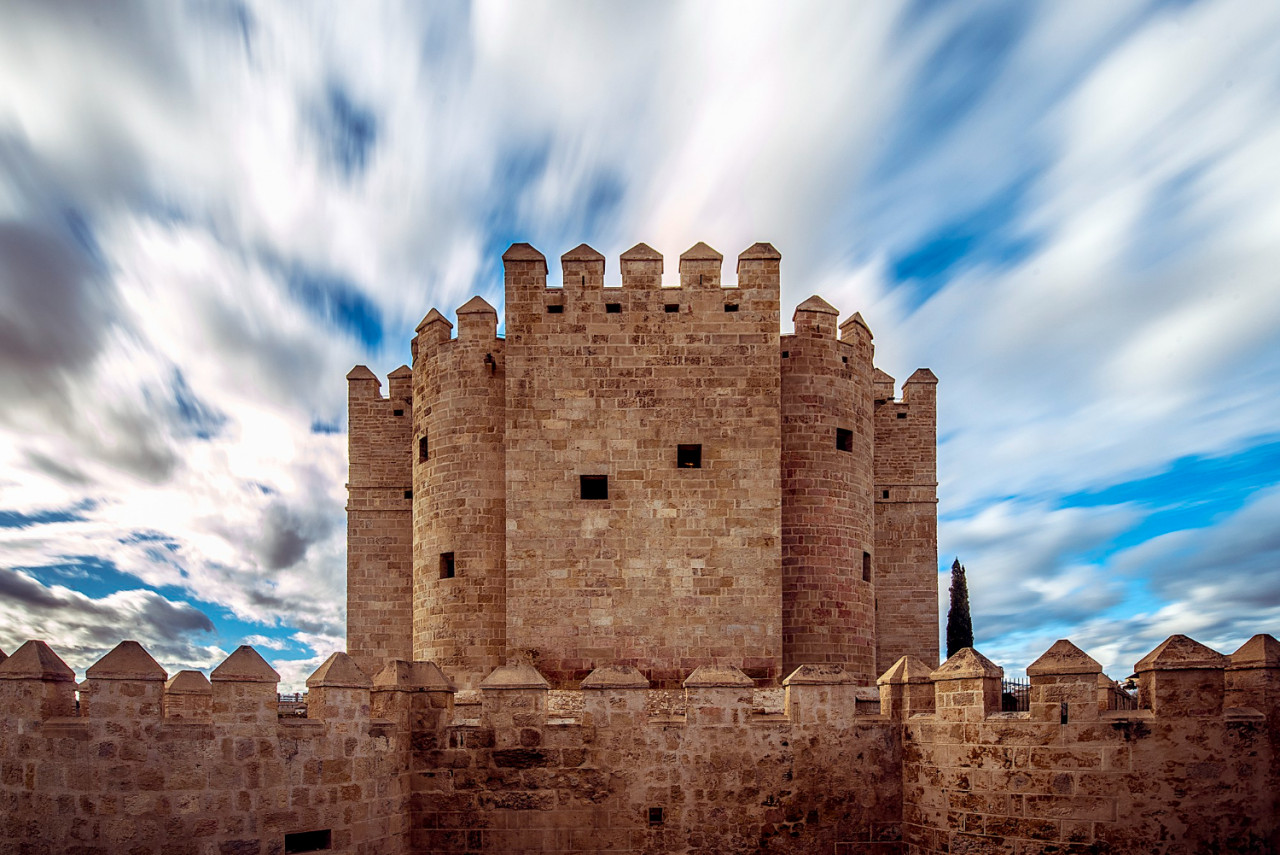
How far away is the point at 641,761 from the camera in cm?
1185

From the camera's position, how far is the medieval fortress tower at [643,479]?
1611 centimetres

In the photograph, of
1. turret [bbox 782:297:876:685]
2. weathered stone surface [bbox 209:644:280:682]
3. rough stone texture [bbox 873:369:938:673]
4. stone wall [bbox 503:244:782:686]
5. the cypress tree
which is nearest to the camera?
weathered stone surface [bbox 209:644:280:682]

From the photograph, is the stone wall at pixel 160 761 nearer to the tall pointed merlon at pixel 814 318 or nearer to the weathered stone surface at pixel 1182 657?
the weathered stone surface at pixel 1182 657

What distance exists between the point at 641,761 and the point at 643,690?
3.02ft

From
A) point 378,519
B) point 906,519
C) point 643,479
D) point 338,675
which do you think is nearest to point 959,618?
point 906,519

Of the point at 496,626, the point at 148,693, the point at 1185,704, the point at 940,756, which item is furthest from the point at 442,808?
the point at 1185,704

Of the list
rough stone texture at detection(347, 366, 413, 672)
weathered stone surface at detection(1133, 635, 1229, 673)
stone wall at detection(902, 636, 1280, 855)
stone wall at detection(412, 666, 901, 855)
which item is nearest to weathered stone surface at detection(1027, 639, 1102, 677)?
stone wall at detection(902, 636, 1280, 855)

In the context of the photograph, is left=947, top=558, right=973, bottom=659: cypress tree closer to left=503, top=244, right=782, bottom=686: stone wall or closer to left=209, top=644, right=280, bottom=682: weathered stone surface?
left=503, top=244, right=782, bottom=686: stone wall

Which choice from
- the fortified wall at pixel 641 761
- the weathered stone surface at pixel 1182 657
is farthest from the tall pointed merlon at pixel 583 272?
the weathered stone surface at pixel 1182 657

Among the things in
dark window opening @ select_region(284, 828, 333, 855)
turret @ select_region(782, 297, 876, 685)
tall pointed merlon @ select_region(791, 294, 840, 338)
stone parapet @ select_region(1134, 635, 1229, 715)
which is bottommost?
dark window opening @ select_region(284, 828, 333, 855)

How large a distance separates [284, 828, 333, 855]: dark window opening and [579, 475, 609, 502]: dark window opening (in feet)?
24.6

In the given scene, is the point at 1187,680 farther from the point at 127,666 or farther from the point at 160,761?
the point at 127,666

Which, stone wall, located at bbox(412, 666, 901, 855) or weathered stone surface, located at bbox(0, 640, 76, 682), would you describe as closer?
weathered stone surface, located at bbox(0, 640, 76, 682)

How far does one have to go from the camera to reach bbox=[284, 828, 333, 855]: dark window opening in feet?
34.0
